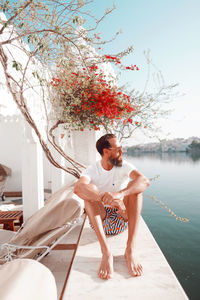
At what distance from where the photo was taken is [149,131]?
523cm

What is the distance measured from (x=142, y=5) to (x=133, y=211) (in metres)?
4.88

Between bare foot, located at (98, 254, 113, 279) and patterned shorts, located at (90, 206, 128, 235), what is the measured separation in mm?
547

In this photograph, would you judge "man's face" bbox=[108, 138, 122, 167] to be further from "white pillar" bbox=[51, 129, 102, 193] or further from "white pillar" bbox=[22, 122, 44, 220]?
"white pillar" bbox=[51, 129, 102, 193]

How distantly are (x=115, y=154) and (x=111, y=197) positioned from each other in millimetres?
556

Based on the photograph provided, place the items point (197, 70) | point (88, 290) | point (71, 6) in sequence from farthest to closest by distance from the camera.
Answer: point (197, 70) → point (71, 6) → point (88, 290)

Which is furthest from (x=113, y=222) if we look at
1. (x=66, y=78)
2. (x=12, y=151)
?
(x=12, y=151)

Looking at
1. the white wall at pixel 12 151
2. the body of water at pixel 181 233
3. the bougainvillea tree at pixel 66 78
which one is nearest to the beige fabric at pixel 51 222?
the bougainvillea tree at pixel 66 78

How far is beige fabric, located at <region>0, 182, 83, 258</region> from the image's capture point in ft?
7.86

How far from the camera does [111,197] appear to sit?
74.2 inches

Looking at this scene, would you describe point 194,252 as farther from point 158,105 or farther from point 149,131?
point 158,105

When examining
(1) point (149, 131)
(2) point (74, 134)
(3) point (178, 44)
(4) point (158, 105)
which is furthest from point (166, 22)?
(2) point (74, 134)

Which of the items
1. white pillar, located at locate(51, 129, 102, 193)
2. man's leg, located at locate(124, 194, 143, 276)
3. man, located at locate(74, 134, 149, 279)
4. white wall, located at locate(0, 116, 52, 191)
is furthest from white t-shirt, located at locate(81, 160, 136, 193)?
white wall, located at locate(0, 116, 52, 191)

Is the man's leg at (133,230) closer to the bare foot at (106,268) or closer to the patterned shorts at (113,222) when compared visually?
the bare foot at (106,268)

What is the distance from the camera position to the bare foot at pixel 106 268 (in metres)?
1.66
